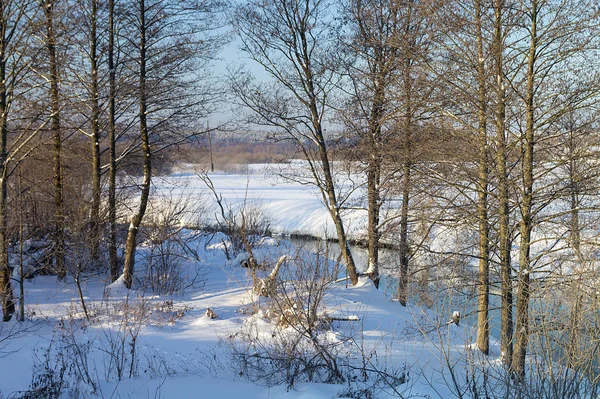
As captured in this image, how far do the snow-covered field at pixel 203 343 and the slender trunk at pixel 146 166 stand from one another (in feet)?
1.60

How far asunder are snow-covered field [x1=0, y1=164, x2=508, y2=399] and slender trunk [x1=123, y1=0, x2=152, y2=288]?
0.49 meters

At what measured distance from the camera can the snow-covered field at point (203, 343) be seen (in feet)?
21.4

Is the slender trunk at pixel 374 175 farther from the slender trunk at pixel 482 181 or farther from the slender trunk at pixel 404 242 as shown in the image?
the slender trunk at pixel 482 181

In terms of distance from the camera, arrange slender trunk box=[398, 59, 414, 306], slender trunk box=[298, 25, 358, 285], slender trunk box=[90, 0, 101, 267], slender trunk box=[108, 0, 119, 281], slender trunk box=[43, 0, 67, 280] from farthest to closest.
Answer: slender trunk box=[298, 25, 358, 285]
slender trunk box=[108, 0, 119, 281]
slender trunk box=[90, 0, 101, 267]
slender trunk box=[398, 59, 414, 306]
slender trunk box=[43, 0, 67, 280]

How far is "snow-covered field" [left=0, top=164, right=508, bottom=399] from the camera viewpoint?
21.4 feet

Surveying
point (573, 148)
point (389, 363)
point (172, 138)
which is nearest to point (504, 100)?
point (573, 148)

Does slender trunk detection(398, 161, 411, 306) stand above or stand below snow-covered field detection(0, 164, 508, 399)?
above

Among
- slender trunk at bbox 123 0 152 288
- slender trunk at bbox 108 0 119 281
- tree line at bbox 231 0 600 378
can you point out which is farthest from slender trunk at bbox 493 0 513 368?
slender trunk at bbox 108 0 119 281

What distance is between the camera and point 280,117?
14781 millimetres

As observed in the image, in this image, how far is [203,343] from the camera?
30.1 ft

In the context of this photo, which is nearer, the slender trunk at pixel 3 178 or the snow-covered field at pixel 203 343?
the snow-covered field at pixel 203 343

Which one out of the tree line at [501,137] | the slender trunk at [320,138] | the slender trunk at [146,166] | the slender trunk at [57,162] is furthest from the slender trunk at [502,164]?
the slender trunk at [57,162]

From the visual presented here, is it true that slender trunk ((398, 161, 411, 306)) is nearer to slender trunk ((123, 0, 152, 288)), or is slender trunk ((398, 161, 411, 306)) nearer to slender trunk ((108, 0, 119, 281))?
slender trunk ((123, 0, 152, 288))

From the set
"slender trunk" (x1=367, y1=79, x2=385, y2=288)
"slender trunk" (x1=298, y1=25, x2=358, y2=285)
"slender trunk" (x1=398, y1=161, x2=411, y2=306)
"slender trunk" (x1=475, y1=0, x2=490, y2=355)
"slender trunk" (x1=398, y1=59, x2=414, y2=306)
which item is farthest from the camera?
"slender trunk" (x1=298, y1=25, x2=358, y2=285)
